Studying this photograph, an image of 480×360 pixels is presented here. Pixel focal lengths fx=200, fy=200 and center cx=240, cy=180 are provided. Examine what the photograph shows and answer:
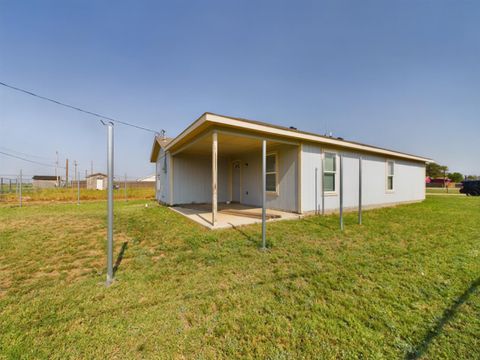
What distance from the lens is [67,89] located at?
316 inches

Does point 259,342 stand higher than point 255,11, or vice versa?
point 255,11

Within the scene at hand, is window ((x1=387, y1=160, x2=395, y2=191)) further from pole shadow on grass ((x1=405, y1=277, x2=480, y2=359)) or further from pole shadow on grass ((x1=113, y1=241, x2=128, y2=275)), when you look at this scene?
pole shadow on grass ((x1=113, y1=241, x2=128, y2=275))

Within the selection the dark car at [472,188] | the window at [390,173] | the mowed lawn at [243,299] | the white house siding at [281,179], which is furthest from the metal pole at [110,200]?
the dark car at [472,188]

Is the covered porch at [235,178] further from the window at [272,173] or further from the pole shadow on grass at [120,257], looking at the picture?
the pole shadow on grass at [120,257]

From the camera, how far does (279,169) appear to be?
748 centimetres

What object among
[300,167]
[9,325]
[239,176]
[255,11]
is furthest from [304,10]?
[9,325]

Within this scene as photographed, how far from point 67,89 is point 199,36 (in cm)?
587

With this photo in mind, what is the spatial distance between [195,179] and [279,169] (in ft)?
14.9

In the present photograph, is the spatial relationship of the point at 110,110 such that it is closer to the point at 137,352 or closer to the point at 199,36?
the point at 199,36

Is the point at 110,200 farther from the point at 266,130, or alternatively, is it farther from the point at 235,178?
the point at 235,178

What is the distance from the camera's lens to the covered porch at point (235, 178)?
257 inches

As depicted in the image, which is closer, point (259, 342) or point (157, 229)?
point (259, 342)

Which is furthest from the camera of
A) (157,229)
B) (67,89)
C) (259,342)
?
(67,89)

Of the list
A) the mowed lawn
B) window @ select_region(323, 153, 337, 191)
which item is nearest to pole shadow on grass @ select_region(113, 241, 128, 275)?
the mowed lawn
